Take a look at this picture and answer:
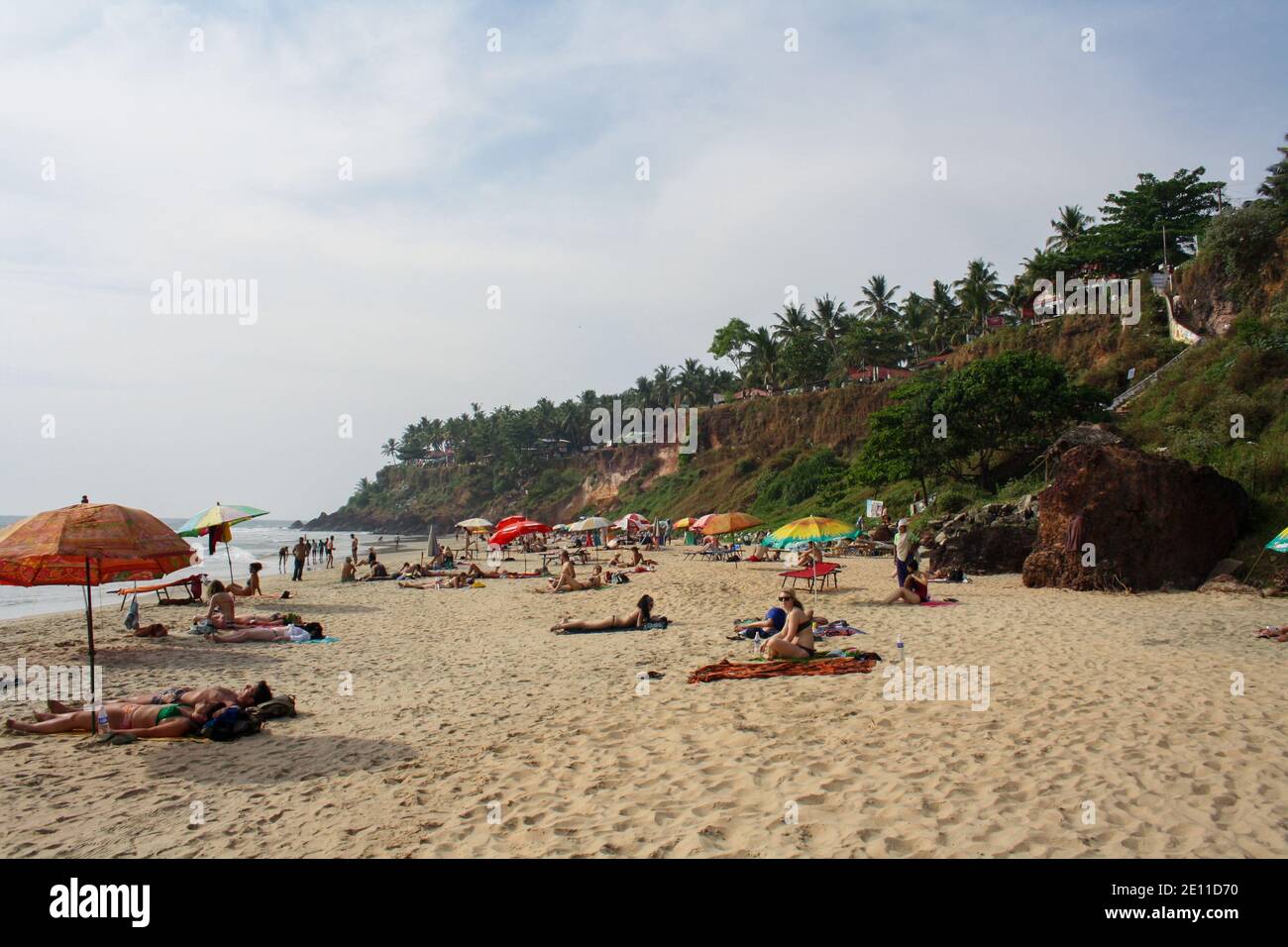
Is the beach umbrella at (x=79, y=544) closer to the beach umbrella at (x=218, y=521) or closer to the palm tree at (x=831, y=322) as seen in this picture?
the beach umbrella at (x=218, y=521)

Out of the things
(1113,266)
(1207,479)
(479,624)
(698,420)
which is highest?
(1113,266)

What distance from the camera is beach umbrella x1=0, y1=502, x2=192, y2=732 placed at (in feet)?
23.0

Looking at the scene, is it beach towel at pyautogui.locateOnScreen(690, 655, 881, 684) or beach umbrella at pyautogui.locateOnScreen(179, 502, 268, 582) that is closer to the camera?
beach towel at pyautogui.locateOnScreen(690, 655, 881, 684)

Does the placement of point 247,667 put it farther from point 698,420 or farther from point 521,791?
point 698,420

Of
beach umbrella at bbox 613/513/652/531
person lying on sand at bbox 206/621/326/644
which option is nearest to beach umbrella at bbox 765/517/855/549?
Result: person lying on sand at bbox 206/621/326/644

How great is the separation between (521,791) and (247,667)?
655 cm

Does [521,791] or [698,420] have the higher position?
[698,420]

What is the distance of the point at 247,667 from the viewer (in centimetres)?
977

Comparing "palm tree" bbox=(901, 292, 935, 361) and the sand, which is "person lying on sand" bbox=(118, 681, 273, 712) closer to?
the sand

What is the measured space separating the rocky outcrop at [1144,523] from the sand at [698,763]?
13.3 feet

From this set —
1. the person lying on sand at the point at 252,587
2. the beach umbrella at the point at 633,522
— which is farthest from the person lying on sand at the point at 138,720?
the beach umbrella at the point at 633,522

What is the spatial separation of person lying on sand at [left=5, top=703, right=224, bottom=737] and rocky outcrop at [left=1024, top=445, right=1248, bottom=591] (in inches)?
555
